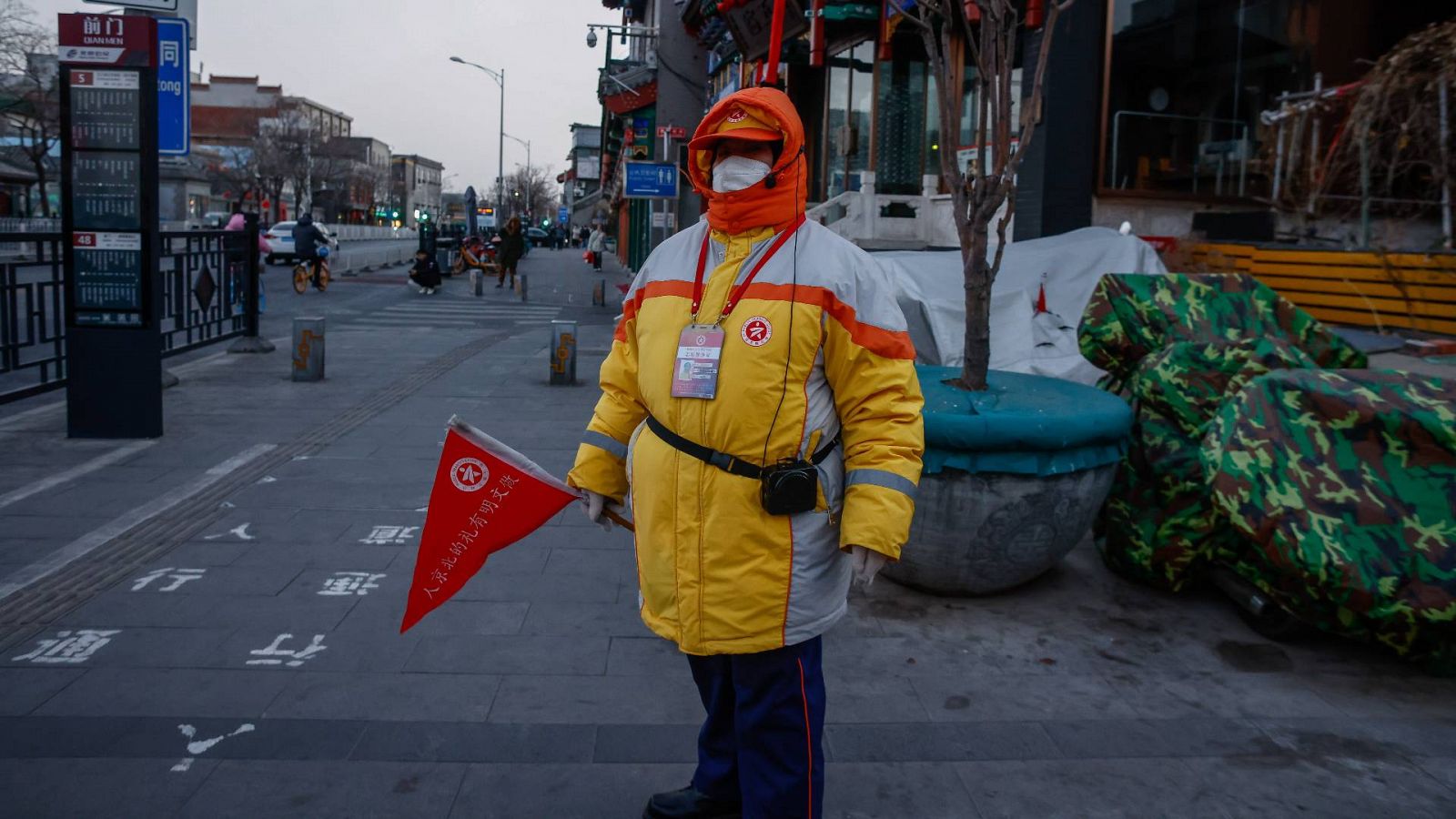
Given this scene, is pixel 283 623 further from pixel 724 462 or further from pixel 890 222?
pixel 890 222

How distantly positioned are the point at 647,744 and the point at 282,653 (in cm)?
161

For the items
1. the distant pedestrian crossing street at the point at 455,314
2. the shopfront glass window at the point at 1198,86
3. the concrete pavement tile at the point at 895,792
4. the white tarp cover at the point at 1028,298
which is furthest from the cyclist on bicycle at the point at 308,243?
the concrete pavement tile at the point at 895,792

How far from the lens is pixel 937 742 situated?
12.6 feet

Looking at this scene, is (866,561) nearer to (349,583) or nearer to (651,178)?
(349,583)

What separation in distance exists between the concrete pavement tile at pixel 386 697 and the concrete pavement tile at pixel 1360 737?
8.82 feet

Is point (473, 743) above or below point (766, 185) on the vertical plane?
below

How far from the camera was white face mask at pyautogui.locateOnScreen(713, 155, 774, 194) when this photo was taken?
2896 millimetres

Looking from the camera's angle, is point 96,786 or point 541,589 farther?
point 541,589

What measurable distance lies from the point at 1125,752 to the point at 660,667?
1679 mm

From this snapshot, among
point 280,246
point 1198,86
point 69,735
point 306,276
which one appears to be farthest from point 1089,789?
point 280,246

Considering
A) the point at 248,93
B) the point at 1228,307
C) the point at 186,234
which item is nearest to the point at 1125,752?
the point at 1228,307

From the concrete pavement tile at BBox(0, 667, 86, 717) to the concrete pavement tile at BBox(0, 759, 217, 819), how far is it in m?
0.46

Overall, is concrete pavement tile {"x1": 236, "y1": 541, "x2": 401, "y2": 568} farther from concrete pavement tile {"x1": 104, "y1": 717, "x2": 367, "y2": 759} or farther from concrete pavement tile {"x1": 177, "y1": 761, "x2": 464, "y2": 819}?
concrete pavement tile {"x1": 177, "y1": 761, "x2": 464, "y2": 819}

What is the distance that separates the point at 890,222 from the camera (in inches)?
658
